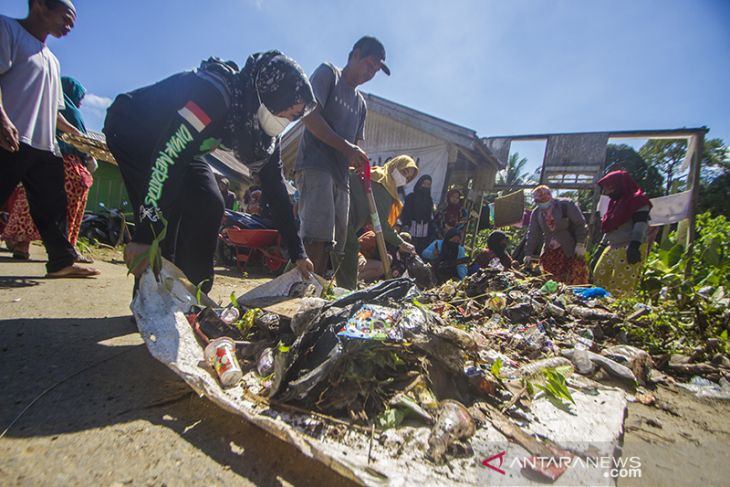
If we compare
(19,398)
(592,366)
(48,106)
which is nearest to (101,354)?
(19,398)

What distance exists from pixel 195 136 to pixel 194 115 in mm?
91

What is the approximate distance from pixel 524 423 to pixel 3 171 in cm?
315

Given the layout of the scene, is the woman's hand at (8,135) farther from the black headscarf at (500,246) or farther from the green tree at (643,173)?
the green tree at (643,173)

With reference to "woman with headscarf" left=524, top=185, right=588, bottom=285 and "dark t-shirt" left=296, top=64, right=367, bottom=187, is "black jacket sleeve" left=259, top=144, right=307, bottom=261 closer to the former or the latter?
"dark t-shirt" left=296, top=64, right=367, bottom=187

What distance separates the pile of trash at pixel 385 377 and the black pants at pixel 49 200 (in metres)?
1.79

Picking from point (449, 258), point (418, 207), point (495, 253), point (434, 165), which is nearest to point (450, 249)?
point (449, 258)

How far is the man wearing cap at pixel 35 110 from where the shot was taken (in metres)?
1.98

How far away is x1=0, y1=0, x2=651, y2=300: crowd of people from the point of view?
1519 mm

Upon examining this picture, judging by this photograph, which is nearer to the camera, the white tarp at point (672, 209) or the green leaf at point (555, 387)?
the green leaf at point (555, 387)

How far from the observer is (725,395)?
67.6 inches

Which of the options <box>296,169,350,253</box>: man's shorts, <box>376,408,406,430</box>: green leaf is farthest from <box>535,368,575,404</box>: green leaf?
<box>296,169,350,253</box>: man's shorts

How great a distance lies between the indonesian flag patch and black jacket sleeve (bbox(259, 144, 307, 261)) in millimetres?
555

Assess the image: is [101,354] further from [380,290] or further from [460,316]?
[460,316]

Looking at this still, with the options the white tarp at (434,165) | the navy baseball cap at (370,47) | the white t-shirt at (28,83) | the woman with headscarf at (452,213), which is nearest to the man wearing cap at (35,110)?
the white t-shirt at (28,83)
